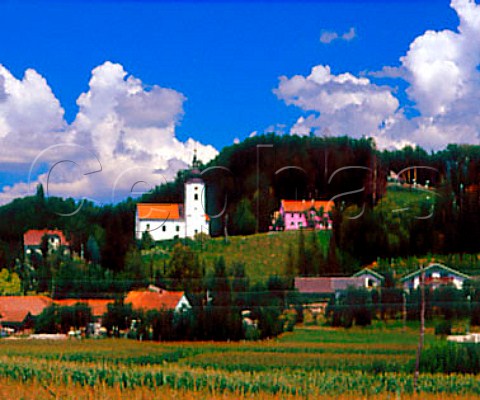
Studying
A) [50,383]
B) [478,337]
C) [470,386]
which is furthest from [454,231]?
[50,383]

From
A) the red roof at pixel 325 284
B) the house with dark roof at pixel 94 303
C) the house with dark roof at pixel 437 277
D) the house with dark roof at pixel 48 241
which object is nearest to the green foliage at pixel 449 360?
the house with dark roof at pixel 437 277

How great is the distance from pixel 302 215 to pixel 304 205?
72cm

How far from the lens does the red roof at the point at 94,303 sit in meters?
40.7

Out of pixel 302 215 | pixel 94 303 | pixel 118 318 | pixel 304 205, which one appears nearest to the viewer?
pixel 118 318

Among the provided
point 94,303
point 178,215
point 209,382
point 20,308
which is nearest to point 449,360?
point 209,382

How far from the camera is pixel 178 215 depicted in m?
43.2

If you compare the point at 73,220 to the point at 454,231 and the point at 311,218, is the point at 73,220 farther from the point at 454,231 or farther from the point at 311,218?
the point at 454,231

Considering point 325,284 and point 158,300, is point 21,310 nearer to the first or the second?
point 158,300

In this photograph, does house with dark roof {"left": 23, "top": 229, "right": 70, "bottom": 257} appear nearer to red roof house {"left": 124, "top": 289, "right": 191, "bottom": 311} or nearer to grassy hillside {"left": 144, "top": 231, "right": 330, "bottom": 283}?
grassy hillside {"left": 144, "top": 231, "right": 330, "bottom": 283}

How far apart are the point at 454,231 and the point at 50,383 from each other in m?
38.9

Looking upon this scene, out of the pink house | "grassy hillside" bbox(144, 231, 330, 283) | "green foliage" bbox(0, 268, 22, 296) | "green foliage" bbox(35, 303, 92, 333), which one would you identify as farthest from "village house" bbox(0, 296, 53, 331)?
the pink house

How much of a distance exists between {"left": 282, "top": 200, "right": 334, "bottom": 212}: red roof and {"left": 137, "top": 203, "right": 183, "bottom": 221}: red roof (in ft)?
22.2

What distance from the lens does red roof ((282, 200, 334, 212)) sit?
153ft

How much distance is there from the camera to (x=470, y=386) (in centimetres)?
1520
